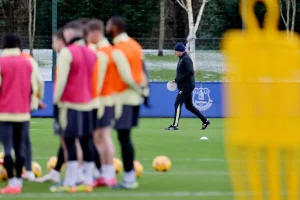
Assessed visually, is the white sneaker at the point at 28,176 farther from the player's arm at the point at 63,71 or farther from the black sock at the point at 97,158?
the player's arm at the point at 63,71

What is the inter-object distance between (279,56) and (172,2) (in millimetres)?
44277

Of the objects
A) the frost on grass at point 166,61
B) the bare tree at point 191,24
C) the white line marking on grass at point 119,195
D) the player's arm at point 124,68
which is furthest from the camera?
the bare tree at point 191,24

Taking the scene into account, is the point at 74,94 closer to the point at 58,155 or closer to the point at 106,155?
the point at 106,155

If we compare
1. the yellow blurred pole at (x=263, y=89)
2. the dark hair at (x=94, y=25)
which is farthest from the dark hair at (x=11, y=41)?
the yellow blurred pole at (x=263, y=89)

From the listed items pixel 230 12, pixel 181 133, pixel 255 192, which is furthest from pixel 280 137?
pixel 230 12

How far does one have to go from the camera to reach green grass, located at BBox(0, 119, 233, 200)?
33.9ft

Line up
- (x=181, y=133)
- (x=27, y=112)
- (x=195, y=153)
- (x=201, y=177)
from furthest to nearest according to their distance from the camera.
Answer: (x=181, y=133), (x=195, y=153), (x=201, y=177), (x=27, y=112)

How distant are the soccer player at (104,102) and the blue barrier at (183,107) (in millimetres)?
13942

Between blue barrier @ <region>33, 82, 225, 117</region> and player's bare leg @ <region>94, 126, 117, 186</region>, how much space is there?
1393cm

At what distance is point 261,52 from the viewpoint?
617 centimetres

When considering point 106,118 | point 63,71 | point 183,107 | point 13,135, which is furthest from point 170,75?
point 63,71

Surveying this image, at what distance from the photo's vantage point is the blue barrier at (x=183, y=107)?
2492 cm

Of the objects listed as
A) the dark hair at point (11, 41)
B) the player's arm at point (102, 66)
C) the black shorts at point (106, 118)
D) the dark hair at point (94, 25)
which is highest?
the dark hair at point (94, 25)

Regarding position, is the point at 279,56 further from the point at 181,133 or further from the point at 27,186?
the point at 181,133
